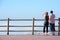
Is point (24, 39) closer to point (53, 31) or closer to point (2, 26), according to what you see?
point (53, 31)

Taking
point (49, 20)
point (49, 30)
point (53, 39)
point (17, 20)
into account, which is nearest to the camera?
point (53, 39)

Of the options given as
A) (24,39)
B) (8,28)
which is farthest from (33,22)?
(24,39)

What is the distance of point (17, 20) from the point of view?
59.2ft

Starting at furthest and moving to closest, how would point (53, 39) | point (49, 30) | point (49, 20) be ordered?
point (49, 30) < point (49, 20) < point (53, 39)

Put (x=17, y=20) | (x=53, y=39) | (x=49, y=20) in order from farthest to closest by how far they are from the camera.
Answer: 1. (x=17, y=20)
2. (x=49, y=20)
3. (x=53, y=39)

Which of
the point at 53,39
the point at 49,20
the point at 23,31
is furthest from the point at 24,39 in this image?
the point at 23,31

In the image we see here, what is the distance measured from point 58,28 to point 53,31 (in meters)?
1.00

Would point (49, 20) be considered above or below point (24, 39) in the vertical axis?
above

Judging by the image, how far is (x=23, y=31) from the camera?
683 inches

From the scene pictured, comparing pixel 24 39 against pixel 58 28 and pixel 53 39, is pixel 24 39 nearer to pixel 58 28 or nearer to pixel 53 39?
pixel 53 39

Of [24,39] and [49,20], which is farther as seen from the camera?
[49,20]

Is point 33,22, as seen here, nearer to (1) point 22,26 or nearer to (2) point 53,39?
(1) point 22,26

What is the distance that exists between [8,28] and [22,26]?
0.98m

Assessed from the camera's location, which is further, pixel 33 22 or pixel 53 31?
pixel 33 22
